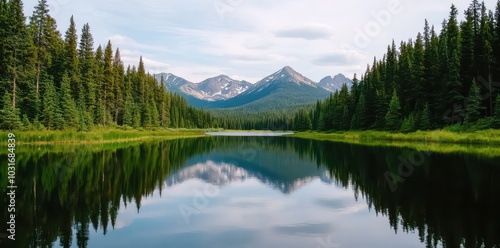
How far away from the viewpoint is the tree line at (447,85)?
58.7m

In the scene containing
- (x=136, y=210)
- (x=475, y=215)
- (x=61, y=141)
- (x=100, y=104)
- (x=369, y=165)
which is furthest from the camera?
(x=100, y=104)

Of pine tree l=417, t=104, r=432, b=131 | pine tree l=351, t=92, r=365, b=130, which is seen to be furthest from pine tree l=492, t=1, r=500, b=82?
pine tree l=351, t=92, r=365, b=130

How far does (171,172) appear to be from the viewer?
2644cm

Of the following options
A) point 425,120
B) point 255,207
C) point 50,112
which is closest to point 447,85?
point 425,120

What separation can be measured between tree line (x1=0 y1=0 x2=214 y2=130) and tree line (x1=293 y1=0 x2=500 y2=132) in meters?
57.6

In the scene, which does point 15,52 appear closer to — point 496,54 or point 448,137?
point 448,137

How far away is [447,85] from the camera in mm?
63875

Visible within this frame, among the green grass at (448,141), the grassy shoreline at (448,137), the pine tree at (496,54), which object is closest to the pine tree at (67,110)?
the green grass at (448,141)

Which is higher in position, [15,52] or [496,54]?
[496,54]

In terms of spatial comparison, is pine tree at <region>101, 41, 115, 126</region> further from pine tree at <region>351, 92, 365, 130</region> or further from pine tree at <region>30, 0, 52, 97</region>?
pine tree at <region>351, 92, 365, 130</region>

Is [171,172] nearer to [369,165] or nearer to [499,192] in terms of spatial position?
[369,165]

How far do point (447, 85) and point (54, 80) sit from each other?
68806mm

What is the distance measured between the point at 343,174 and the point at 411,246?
1537 centimetres

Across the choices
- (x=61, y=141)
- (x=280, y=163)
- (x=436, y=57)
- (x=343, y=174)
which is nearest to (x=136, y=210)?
(x=343, y=174)
